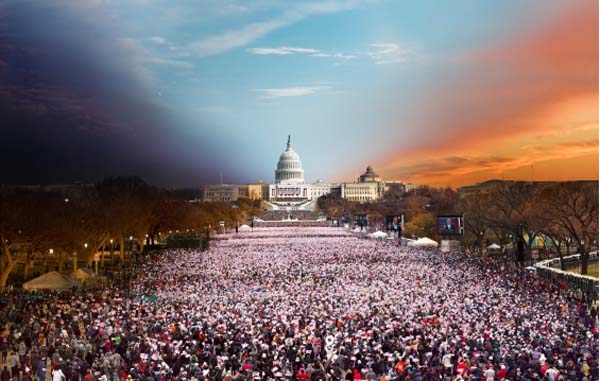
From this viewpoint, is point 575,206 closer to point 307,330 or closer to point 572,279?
point 572,279

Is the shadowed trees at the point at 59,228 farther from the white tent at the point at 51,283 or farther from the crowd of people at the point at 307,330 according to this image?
the crowd of people at the point at 307,330

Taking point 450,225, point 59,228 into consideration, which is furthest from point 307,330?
point 450,225

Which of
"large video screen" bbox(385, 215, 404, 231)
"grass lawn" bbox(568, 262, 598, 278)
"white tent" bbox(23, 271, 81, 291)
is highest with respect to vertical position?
"large video screen" bbox(385, 215, 404, 231)

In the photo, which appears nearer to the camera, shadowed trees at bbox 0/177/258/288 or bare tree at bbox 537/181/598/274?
shadowed trees at bbox 0/177/258/288

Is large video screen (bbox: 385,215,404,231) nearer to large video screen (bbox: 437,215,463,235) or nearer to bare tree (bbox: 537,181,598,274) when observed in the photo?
large video screen (bbox: 437,215,463,235)

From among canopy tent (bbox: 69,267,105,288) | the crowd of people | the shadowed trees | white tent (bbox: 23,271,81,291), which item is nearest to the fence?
the crowd of people

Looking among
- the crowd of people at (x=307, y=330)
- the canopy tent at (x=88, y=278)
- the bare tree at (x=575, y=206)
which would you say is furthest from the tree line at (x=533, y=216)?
the canopy tent at (x=88, y=278)

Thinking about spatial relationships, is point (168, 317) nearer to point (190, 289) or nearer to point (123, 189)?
point (190, 289)
